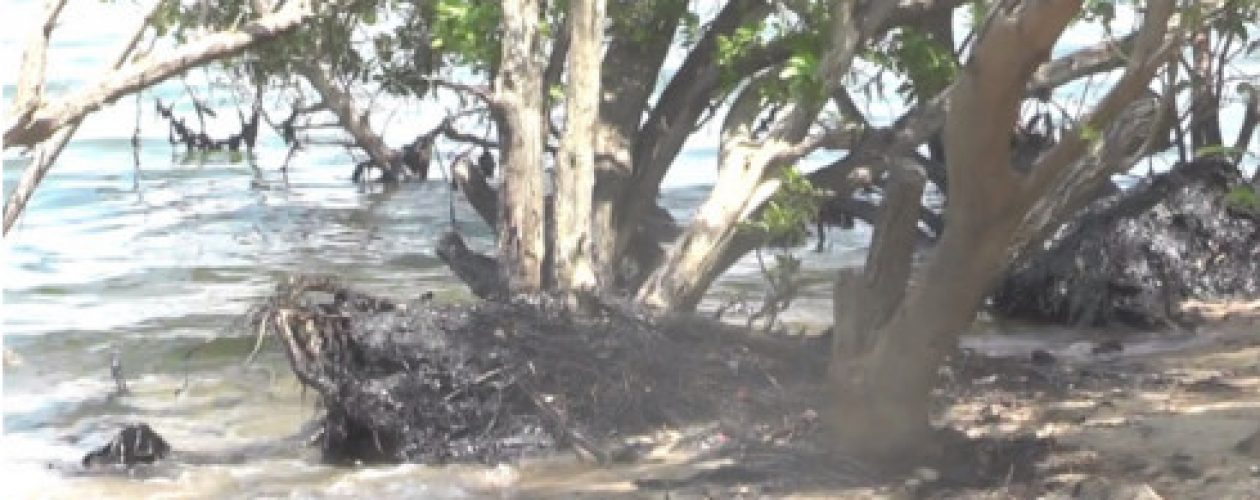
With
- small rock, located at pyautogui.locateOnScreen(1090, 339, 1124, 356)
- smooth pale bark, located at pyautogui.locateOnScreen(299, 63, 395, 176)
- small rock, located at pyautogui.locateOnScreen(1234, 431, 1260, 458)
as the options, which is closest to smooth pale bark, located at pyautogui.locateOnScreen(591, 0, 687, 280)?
small rock, located at pyautogui.locateOnScreen(1090, 339, 1124, 356)

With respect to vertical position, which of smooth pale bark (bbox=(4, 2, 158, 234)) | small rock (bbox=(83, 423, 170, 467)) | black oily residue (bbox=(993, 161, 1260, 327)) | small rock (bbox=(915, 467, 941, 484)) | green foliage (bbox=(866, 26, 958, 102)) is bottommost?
small rock (bbox=(83, 423, 170, 467))

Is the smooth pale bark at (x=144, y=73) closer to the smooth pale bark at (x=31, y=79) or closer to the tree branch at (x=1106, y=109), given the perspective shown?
the smooth pale bark at (x=31, y=79)

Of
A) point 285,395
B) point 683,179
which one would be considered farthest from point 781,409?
point 683,179

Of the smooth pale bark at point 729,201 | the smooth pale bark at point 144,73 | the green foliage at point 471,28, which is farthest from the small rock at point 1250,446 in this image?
the green foliage at point 471,28

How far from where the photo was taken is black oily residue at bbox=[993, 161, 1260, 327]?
9.64 meters

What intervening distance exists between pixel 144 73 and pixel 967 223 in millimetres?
2346

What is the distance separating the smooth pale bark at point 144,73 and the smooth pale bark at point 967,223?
1.97 metres

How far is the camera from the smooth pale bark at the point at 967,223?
15.7 feet

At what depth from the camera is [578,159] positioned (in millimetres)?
8359

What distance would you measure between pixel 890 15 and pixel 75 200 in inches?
423

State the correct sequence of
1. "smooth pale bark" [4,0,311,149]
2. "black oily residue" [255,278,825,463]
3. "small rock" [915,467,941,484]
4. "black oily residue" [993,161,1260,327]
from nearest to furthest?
"smooth pale bark" [4,0,311,149], "small rock" [915,467,941,484], "black oily residue" [255,278,825,463], "black oily residue" [993,161,1260,327]

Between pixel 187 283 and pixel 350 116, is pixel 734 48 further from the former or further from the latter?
pixel 350 116

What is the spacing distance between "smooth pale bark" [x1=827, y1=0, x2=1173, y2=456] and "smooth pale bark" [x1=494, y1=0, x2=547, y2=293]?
7.61 feet

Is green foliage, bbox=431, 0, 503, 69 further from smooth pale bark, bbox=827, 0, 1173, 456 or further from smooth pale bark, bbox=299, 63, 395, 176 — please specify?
smooth pale bark, bbox=299, 63, 395, 176
